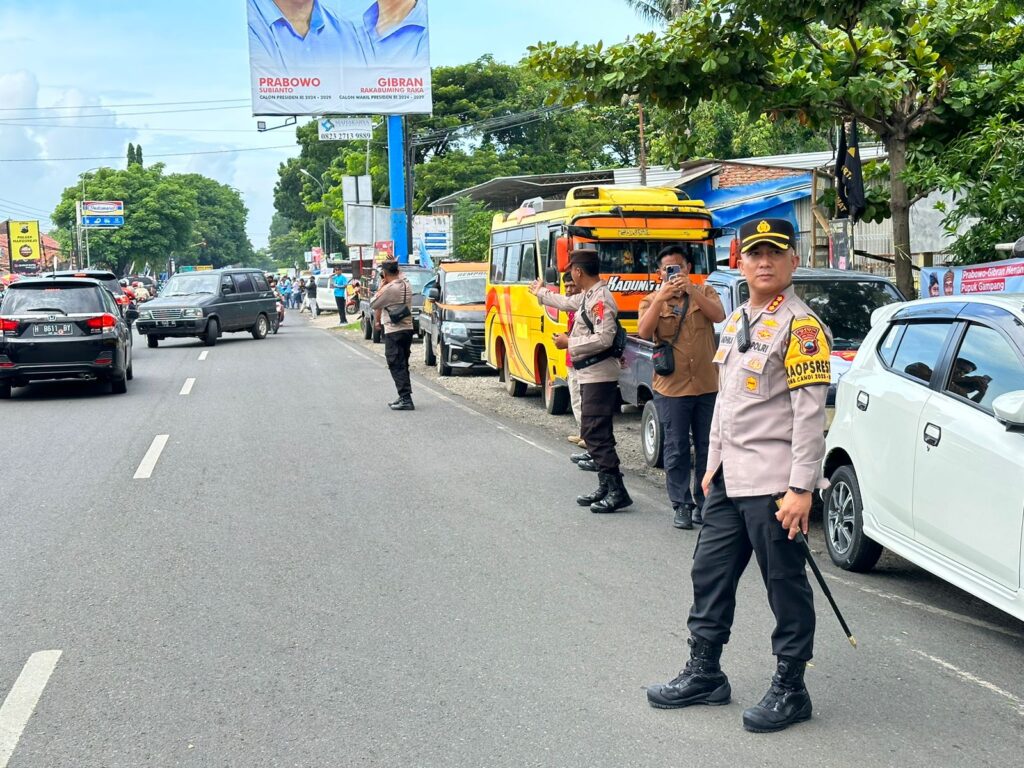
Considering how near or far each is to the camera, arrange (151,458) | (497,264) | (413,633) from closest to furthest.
→ (413,633) → (151,458) → (497,264)

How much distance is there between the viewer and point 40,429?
1269 cm

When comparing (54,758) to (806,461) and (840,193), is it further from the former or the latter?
(840,193)

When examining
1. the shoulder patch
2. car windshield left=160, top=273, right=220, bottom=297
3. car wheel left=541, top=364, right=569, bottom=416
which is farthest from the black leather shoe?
car windshield left=160, top=273, right=220, bottom=297

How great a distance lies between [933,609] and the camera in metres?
5.87

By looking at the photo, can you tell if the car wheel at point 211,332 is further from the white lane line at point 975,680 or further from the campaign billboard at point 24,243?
the campaign billboard at point 24,243

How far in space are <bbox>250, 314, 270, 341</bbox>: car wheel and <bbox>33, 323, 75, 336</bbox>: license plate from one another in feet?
42.8

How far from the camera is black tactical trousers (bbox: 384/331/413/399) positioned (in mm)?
13961

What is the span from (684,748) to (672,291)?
12.8ft

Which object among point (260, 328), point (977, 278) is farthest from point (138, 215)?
point (977, 278)

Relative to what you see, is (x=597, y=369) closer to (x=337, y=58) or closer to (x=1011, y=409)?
(x=1011, y=409)

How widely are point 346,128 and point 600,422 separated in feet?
105

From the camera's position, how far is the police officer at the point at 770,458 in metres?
4.02

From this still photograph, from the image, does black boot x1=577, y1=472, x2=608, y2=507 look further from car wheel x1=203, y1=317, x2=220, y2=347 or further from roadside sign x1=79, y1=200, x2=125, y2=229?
roadside sign x1=79, y1=200, x2=125, y2=229

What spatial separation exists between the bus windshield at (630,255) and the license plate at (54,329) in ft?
24.6
